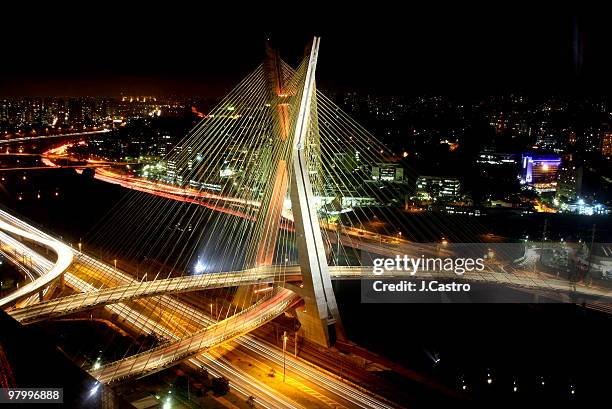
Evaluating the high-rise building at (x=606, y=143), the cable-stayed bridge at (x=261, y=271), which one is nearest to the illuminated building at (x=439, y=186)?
the cable-stayed bridge at (x=261, y=271)

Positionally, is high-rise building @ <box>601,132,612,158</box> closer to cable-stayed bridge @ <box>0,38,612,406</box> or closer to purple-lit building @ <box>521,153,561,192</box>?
purple-lit building @ <box>521,153,561,192</box>

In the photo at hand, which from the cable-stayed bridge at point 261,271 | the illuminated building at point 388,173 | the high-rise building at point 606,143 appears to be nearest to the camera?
the cable-stayed bridge at point 261,271

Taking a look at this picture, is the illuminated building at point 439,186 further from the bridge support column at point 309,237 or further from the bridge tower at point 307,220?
the bridge support column at point 309,237

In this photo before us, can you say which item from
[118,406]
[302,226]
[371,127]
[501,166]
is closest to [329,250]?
[302,226]

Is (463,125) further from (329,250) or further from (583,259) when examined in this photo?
(329,250)

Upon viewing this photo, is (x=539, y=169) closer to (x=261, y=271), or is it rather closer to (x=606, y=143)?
(x=606, y=143)

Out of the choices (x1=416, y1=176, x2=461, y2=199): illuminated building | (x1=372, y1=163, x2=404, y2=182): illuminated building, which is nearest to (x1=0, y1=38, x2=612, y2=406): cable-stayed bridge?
(x1=416, y1=176, x2=461, y2=199): illuminated building
